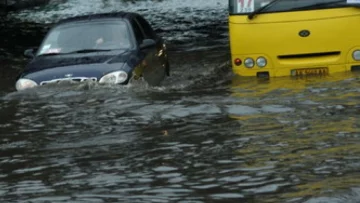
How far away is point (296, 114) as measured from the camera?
34.9ft

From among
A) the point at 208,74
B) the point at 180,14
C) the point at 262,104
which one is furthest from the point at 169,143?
the point at 180,14

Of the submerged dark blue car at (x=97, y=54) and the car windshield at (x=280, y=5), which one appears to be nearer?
the submerged dark blue car at (x=97, y=54)

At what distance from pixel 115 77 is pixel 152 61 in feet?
6.21

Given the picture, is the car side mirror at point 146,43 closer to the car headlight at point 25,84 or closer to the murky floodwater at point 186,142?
the murky floodwater at point 186,142

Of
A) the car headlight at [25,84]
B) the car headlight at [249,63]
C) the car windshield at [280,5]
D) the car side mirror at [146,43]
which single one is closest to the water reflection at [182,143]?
the car headlight at [25,84]

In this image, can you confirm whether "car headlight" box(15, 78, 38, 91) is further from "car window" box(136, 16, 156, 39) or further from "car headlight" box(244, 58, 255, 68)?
"car headlight" box(244, 58, 255, 68)

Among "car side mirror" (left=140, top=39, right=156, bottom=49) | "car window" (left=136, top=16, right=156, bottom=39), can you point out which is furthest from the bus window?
"car window" (left=136, top=16, right=156, bottom=39)

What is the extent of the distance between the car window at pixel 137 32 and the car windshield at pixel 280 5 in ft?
5.74

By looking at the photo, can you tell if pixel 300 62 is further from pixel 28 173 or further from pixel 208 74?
pixel 28 173

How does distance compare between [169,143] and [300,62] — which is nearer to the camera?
[169,143]

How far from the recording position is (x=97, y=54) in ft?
45.0

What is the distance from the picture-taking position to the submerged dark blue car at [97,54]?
12984 millimetres

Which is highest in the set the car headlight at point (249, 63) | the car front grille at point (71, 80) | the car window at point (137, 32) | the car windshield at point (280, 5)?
the car windshield at point (280, 5)

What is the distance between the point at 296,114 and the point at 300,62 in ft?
10.1
